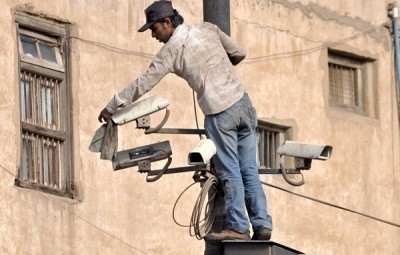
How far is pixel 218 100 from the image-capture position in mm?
15109

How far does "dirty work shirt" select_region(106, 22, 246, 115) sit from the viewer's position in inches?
596

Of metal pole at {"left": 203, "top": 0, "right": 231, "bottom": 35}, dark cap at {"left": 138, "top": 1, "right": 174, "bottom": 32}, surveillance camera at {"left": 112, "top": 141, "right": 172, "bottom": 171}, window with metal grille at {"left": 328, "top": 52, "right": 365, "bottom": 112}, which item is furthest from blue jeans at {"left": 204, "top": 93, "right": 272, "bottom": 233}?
window with metal grille at {"left": 328, "top": 52, "right": 365, "bottom": 112}

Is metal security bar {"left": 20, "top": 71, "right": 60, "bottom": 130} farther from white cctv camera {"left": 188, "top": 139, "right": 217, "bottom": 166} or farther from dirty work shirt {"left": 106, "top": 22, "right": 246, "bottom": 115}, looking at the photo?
white cctv camera {"left": 188, "top": 139, "right": 217, "bottom": 166}

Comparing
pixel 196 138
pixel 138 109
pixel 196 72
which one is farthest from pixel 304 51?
pixel 138 109

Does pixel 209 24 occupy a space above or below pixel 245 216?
above

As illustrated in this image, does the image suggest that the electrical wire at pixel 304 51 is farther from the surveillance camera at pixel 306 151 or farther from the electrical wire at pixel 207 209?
the electrical wire at pixel 207 209

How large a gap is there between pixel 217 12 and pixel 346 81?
11.5m

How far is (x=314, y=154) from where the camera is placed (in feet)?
51.9

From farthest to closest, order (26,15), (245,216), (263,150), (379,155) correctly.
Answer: (379,155) < (263,150) < (26,15) < (245,216)

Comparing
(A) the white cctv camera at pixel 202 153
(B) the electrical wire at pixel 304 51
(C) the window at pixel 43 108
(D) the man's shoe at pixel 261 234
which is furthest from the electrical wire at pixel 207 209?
(B) the electrical wire at pixel 304 51

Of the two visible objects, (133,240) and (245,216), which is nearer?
(245,216)

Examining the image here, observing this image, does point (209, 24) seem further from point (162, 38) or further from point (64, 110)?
point (64, 110)

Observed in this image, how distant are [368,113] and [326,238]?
7.09ft

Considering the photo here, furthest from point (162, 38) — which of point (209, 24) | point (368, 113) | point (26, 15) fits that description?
point (368, 113)
